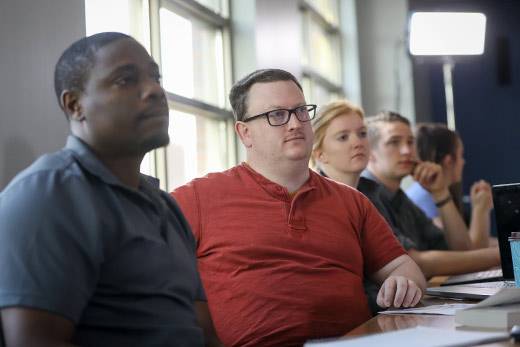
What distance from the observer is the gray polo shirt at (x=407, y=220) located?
325cm

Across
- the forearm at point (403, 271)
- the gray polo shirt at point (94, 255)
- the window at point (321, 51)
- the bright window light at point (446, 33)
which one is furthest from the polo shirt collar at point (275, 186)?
the bright window light at point (446, 33)

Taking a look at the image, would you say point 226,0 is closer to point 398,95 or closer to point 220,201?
point 220,201

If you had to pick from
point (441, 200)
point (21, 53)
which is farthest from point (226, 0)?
point (21, 53)

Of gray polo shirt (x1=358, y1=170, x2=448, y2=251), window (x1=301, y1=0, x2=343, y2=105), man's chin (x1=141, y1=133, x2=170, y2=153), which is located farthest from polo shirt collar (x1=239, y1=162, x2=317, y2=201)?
window (x1=301, y1=0, x2=343, y2=105)

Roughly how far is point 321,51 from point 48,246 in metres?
5.09

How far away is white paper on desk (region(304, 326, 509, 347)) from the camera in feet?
4.13

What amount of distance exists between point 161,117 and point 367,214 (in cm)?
117

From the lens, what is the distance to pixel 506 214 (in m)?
2.33

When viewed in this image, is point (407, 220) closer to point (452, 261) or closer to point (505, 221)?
point (452, 261)

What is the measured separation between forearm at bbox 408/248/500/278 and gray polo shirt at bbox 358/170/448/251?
0.40 ft

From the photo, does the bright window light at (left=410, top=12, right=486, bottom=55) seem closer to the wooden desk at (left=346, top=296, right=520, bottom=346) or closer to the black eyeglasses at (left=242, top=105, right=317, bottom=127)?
the black eyeglasses at (left=242, top=105, right=317, bottom=127)

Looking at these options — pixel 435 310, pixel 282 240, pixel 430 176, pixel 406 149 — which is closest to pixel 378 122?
pixel 406 149

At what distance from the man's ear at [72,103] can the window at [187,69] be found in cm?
119

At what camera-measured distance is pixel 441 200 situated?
4.01 meters
